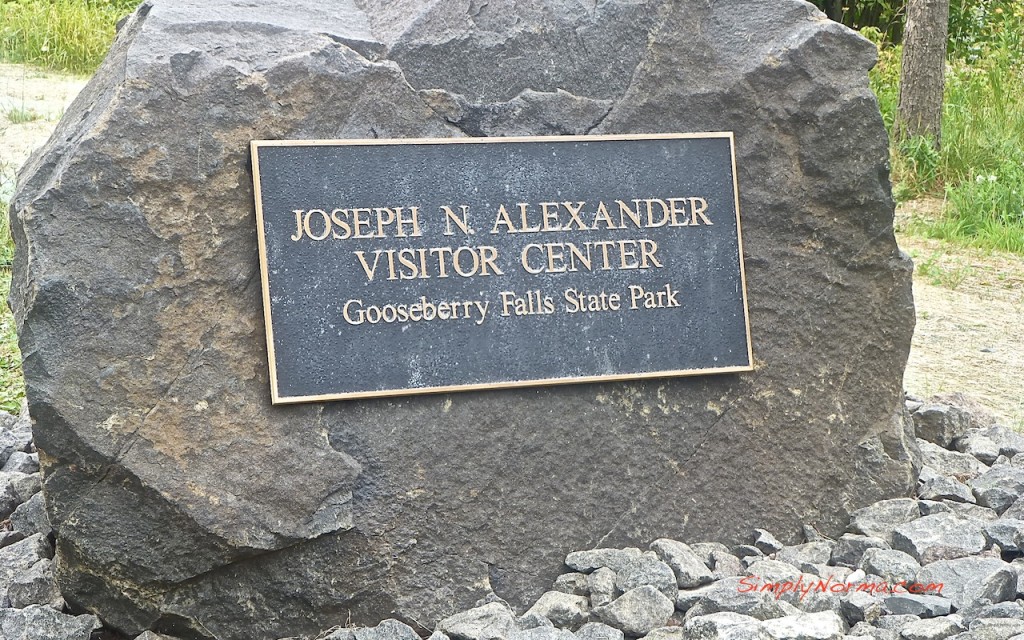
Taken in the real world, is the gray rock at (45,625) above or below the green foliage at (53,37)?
below

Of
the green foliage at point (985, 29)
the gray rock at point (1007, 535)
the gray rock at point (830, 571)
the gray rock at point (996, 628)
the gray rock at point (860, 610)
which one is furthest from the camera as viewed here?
the green foliage at point (985, 29)

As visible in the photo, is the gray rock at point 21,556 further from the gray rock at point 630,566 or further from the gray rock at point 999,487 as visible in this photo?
the gray rock at point 999,487

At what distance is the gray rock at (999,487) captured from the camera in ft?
11.2

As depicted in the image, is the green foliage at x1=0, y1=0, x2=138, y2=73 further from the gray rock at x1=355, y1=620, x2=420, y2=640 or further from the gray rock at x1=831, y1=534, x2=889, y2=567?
the gray rock at x1=831, y1=534, x2=889, y2=567

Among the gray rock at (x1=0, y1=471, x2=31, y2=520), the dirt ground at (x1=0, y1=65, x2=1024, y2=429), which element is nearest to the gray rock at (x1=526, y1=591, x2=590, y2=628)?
the gray rock at (x1=0, y1=471, x2=31, y2=520)

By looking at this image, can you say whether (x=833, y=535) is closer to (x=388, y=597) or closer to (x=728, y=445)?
(x=728, y=445)

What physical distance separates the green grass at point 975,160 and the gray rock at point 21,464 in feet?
18.2

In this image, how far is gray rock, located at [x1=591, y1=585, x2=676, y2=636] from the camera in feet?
8.63

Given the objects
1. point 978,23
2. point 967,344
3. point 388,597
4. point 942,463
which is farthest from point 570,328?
point 978,23

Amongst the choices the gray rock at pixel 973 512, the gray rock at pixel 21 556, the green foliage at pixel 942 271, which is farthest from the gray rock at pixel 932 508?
the green foliage at pixel 942 271

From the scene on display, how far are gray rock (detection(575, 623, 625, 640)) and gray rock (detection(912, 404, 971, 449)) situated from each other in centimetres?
189

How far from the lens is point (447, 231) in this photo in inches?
114

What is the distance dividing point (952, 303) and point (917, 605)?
3.81 m

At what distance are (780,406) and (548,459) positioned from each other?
27.6 inches
